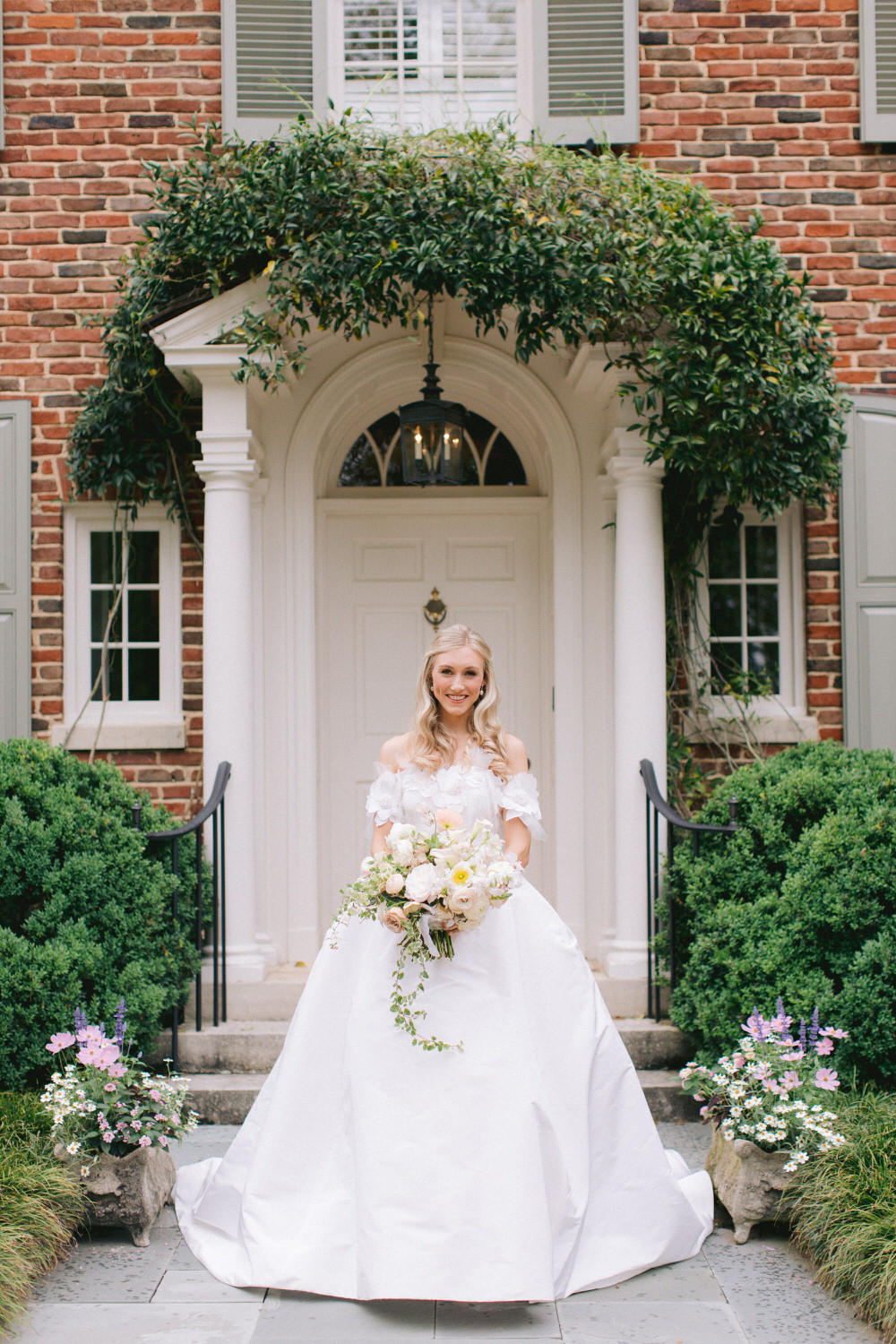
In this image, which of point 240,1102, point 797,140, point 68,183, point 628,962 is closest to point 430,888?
point 240,1102

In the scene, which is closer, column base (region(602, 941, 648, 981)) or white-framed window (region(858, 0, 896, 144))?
column base (region(602, 941, 648, 981))

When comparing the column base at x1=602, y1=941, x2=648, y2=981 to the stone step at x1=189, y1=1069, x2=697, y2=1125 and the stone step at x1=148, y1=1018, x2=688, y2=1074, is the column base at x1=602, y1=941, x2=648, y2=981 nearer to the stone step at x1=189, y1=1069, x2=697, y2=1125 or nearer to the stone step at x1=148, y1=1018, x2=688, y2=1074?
the stone step at x1=148, y1=1018, x2=688, y2=1074

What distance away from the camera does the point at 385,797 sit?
3.43 meters

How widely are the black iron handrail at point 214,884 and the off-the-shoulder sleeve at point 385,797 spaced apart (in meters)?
1.28

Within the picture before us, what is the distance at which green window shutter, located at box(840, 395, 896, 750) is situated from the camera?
5.40m

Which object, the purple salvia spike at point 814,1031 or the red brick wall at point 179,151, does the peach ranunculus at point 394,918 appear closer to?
the purple salvia spike at point 814,1031

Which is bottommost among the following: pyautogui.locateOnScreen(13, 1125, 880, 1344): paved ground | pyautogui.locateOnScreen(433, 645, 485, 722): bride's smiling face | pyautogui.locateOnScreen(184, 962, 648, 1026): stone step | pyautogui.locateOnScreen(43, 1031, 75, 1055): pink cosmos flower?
pyautogui.locateOnScreen(13, 1125, 880, 1344): paved ground

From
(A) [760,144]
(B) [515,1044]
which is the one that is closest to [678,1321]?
(B) [515,1044]

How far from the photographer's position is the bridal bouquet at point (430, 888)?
9.67 ft

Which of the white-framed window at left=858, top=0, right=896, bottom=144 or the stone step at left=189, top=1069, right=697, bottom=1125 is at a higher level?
the white-framed window at left=858, top=0, right=896, bottom=144

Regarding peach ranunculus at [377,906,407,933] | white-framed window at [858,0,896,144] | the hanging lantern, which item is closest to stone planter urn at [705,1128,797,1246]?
peach ranunculus at [377,906,407,933]

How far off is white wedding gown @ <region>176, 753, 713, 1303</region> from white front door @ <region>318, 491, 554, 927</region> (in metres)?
2.29

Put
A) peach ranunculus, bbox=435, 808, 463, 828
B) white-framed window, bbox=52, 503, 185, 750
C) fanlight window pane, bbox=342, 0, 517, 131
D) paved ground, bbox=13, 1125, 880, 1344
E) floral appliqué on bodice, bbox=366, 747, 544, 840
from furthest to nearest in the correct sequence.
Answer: fanlight window pane, bbox=342, 0, 517, 131, white-framed window, bbox=52, 503, 185, 750, floral appliqué on bodice, bbox=366, 747, 544, 840, peach ranunculus, bbox=435, 808, 463, 828, paved ground, bbox=13, 1125, 880, 1344

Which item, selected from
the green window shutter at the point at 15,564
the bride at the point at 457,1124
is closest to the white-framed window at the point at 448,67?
the green window shutter at the point at 15,564
